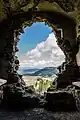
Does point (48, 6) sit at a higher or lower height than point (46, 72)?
higher

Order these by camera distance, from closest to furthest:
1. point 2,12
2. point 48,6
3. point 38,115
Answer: point 38,115, point 2,12, point 48,6

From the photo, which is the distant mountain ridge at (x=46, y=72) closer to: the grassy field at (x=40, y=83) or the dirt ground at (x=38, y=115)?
the grassy field at (x=40, y=83)

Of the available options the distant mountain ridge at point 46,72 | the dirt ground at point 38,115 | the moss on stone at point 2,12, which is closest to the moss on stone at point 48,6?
the moss on stone at point 2,12

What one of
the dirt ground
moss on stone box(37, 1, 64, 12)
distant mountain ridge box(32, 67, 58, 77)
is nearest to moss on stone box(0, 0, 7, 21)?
moss on stone box(37, 1, 64, 12)

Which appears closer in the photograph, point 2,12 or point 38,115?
point 38,115

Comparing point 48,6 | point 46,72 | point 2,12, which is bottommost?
point 46,72

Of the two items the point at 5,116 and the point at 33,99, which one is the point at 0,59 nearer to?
the point at 33,99

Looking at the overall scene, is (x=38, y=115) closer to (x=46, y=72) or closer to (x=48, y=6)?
(x=48, y=6)

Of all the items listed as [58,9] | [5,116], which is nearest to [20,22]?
[58,9]

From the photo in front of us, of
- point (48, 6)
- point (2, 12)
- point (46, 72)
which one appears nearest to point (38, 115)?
point (2, 12)

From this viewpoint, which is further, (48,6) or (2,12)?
(48,6)

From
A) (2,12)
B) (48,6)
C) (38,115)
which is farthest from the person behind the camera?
(48,6)

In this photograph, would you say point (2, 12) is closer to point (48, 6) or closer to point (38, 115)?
point (48, 6)

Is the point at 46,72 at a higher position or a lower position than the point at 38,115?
higher
